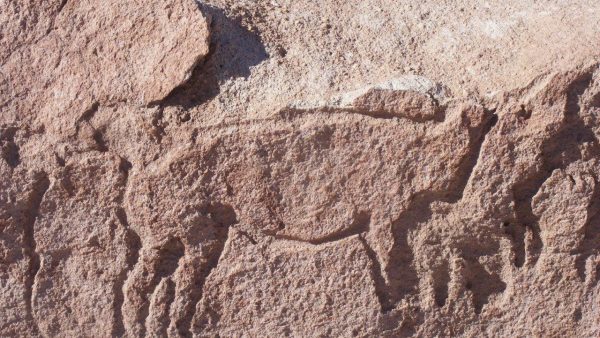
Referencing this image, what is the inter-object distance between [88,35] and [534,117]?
2.84 ft

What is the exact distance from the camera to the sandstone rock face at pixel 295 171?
1.61 meters

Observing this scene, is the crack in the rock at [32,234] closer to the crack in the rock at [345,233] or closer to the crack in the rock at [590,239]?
the crack in the rock at [345,233]

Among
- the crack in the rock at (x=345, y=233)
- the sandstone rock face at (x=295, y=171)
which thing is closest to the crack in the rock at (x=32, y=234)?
the sandstone rock face at (x=295, y=171)

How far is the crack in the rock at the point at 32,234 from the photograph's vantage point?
65.2 inches

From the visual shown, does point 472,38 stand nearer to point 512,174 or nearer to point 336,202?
point 512,174

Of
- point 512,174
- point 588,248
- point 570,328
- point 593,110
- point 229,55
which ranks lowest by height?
point 570,328

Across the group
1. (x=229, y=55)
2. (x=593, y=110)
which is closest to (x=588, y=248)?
(x=593, y=110)

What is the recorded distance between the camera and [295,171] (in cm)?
162

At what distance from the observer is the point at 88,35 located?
1647 mm

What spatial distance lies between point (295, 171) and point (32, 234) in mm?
538

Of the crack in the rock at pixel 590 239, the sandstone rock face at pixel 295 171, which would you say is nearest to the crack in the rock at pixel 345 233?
the sandstone rock face at pixel 295 171

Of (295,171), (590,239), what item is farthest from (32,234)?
(590,239)

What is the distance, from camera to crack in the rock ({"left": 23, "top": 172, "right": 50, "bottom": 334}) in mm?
1657

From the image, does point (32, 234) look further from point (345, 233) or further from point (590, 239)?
point (590, 239)
